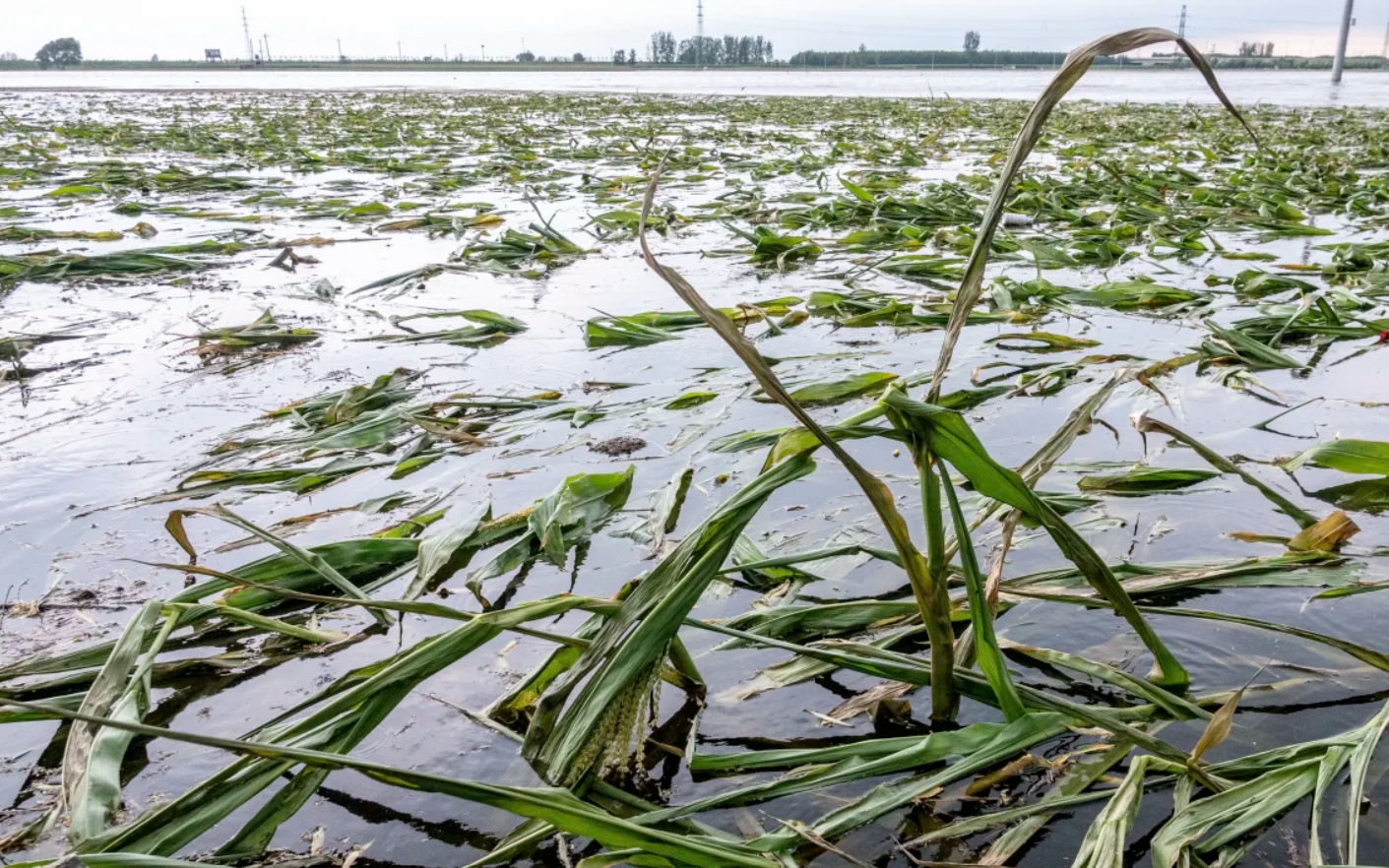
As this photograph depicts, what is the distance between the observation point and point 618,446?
99.3 inches

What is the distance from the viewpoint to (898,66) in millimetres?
75562

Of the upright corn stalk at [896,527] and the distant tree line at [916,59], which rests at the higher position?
the distant tree line at [916,59]

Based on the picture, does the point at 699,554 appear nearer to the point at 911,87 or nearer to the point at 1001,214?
the point at 1001,214

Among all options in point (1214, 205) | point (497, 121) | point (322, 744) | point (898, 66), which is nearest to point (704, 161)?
point (1214, 205)

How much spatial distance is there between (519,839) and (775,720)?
1.61 ft

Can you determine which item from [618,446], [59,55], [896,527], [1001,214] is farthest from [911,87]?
[59,55]

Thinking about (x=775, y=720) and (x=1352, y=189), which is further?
(x=1352, y=189)

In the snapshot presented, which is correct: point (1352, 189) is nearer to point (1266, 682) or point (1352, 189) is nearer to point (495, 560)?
point (1266, 682)

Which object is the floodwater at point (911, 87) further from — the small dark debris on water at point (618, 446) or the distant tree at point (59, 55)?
the distant tree at point (59, 55)

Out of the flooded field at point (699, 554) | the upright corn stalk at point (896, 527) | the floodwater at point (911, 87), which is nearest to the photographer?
the upright corn stalk at point (896, 527)

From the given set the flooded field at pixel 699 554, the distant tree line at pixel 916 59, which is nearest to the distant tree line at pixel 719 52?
the distant tree line at pixel 916 59

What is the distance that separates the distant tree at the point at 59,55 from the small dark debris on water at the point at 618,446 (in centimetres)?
9540

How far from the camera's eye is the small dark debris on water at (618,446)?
249cm

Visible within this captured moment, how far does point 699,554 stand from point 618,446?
1.40m
